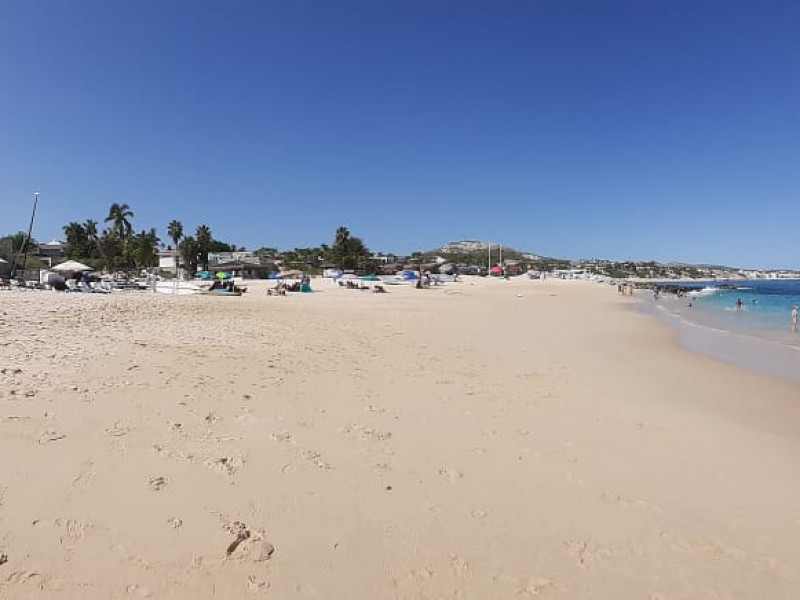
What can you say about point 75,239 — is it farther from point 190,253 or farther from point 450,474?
point 450,474

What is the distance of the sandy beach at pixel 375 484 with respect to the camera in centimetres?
299

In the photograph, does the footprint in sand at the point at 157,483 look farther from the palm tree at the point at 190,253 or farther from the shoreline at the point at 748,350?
the palm tree at the point at 190,253

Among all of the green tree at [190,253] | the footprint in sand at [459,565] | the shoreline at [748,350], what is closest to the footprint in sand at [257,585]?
the footprint in sand at [459,565]

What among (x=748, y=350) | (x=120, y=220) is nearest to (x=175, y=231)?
(x=120, y=220)

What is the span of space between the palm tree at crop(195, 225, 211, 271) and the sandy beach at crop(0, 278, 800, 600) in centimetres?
7161

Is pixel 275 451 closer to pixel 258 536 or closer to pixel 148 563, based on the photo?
pixel 258 536

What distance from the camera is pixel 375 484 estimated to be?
414 centimetres

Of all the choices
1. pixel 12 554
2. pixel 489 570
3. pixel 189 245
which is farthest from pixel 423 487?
pixel 189 245

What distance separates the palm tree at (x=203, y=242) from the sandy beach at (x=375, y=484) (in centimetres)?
7161

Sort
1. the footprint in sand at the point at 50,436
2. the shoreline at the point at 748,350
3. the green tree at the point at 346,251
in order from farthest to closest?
1. the green tree at the point at 346,251
2. the shoreline at the point at 748,350
3. the footprint in sand at the point at 50,436

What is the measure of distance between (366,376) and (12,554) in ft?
18.3

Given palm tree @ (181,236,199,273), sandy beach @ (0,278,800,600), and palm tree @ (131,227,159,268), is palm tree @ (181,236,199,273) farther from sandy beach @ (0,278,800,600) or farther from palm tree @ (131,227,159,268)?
sandy beach @ (0,278,800,600)

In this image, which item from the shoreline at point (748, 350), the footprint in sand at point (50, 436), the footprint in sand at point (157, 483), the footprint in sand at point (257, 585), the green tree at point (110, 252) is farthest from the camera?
the green tree at point (110, 252)

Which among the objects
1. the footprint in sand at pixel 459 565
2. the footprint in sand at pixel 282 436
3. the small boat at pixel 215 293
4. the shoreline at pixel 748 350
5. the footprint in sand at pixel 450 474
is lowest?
the shoreline at pixel 748 350
